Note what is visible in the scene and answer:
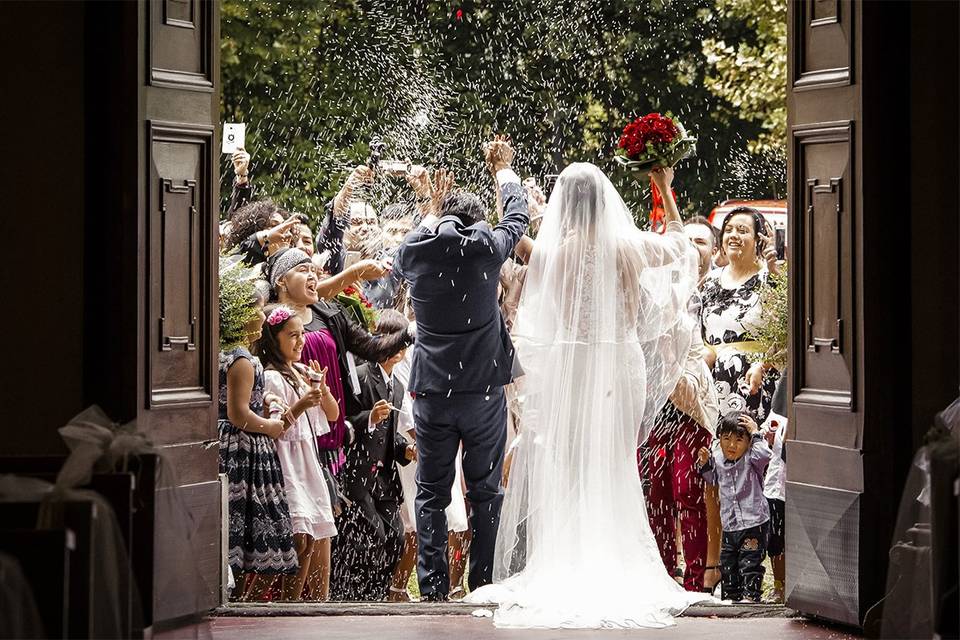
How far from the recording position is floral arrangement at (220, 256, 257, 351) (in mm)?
6309

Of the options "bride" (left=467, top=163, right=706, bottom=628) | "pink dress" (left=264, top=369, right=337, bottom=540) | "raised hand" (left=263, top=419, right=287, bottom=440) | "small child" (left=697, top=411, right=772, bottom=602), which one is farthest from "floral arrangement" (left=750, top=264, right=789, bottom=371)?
"raised hand" (left=263, top=419, right=287, bottom=440)

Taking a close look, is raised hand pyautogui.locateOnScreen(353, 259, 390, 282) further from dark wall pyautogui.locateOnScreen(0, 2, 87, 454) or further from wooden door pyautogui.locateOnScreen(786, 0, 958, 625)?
wooden door pyautogui.locateOnScreen(786, 0, 958, 625)

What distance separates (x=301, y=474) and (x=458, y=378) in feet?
2.74

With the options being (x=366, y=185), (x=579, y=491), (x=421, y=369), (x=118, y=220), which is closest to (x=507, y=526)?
(x=579, y=491)

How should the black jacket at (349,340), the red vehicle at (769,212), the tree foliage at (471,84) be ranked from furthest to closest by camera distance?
the tree foliage at (471,84), the red vehicle at (769,212), the black jacket at (349,340)

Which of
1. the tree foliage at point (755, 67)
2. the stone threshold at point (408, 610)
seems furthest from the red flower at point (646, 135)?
the tree foliage at point (755, 67)

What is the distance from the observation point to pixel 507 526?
6.08m

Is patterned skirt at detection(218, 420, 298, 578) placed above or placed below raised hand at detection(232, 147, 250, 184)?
below

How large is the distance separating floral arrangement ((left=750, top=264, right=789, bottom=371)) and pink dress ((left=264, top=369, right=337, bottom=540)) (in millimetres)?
2112

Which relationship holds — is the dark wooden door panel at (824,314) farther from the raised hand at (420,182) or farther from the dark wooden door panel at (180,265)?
the raised hand at (420,182)

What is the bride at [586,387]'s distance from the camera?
5910mm

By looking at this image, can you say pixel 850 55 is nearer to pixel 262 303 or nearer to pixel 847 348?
pixel 847 348

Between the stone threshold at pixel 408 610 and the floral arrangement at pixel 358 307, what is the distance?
1746 millimetres

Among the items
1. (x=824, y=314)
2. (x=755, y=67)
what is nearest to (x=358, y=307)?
(x=824, y=314)
